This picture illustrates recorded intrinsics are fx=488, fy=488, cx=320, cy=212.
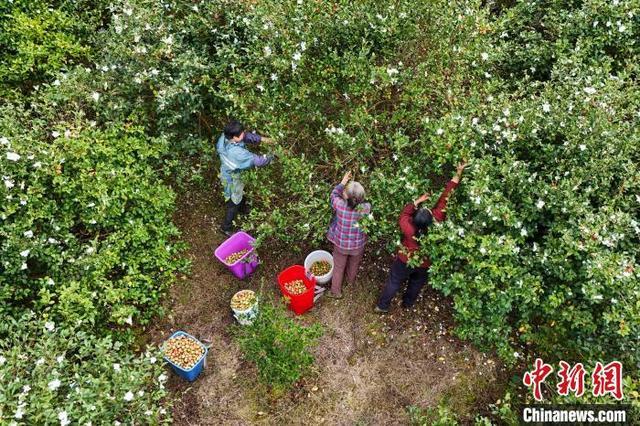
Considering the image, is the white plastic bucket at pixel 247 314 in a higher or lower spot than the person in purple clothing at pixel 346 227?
lower

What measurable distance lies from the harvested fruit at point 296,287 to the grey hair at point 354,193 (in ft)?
4.39

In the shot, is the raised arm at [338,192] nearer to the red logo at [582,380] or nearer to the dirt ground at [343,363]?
the dirt ground at [343,363]

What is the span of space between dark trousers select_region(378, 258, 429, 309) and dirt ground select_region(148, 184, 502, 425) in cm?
22

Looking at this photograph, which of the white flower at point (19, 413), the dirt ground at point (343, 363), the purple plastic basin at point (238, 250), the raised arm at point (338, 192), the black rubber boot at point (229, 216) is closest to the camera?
the white flower at point (19, 413)

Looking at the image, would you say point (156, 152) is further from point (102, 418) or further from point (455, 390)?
point (455, 390)

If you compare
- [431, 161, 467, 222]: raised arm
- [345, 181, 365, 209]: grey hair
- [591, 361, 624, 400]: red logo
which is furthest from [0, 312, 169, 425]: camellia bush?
[591, 361, 624, 400]: red logo

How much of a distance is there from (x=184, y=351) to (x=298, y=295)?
4.42 feet

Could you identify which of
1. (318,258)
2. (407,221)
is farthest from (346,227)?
(318,258)

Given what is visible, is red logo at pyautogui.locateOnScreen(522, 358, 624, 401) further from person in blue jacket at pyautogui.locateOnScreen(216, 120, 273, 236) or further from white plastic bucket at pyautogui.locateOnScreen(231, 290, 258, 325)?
person in blue jacket at pyautogui.locateOnScreen(216, 120, 273, 236)

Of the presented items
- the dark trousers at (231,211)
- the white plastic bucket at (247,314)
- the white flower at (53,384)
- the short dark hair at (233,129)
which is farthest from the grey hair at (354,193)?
the white flower at (53,384)

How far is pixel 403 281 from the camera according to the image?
5.39 m

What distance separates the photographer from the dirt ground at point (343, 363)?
5109 millimetres

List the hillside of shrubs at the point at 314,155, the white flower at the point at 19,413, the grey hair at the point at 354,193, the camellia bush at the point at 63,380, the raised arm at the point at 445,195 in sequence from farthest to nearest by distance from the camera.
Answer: the grey hair at the point at 354,193 < the raised arm at the point at 445,195 < the hillside of shrubs at the point at 314,155 < the camellia bush at the point at 63,380 < the white flower at the point at 19,413

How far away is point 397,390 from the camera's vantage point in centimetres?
521
